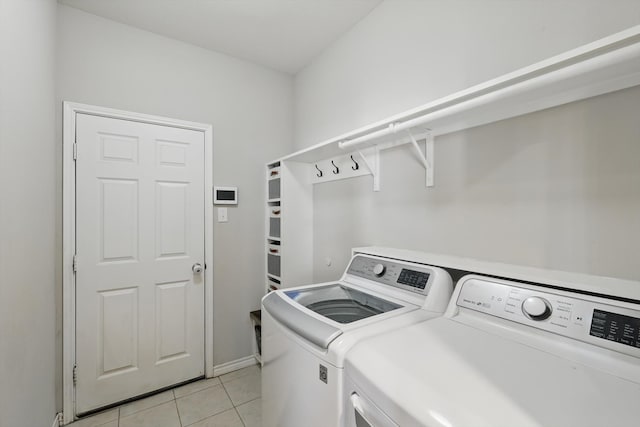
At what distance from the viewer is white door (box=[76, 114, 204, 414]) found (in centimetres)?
194

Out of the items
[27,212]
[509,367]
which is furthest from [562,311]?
[27,212]

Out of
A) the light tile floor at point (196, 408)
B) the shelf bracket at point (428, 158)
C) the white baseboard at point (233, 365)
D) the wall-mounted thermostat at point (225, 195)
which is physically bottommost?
the light tile floor at point (196, 408)

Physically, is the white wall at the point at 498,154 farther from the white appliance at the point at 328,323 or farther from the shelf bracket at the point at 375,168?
the white appliance at the point at 328,323

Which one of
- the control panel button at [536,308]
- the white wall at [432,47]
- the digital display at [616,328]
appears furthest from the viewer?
the white wall at [432,47]

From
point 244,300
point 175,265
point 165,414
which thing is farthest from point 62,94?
point 165,414

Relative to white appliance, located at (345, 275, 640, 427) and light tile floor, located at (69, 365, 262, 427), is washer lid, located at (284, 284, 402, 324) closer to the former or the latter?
white appliance, located at (345, 275, 640, 427)

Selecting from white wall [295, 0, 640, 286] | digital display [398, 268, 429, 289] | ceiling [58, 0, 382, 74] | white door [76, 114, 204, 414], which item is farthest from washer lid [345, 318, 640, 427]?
ceiling [58, 0, 382, 74]

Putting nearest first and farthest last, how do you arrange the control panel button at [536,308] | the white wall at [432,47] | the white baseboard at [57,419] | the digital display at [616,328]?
the digital display at [616,328] → the control panel button at [536,308] → the white wall at [432,47] → the white baseboard at [57,419]

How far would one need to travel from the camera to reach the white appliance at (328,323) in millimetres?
959

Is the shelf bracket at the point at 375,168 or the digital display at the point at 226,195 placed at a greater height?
the shelf bracket at the point at 375,168

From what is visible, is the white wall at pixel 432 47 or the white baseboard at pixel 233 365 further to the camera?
the white baseboard at pixel 233 365

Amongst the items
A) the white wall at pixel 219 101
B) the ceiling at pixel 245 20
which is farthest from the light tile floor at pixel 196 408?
the ceiling at pixel 245 20

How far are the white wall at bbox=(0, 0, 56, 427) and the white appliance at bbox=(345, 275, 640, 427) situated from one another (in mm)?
1338

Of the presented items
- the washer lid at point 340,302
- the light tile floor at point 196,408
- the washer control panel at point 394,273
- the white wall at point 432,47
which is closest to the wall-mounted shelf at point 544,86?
the white wall at point 432,47
